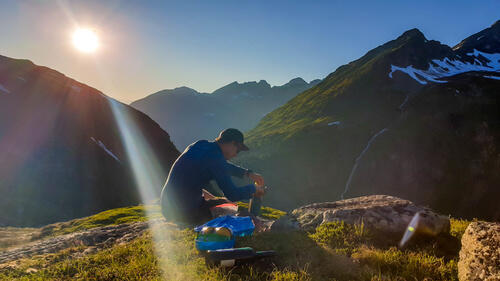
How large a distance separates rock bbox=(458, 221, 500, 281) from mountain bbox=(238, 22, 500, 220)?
2835 inches

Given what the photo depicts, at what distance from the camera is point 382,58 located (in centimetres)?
13988

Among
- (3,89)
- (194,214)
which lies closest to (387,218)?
(194,214)

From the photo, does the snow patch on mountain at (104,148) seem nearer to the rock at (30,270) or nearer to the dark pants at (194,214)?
the dark pants at (194,214)

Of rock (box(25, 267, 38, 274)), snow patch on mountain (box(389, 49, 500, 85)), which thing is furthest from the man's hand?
snow patch on mountain (box(389, 49, 500, 85))

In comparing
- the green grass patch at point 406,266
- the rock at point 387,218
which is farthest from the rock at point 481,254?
the rock at point 387,218

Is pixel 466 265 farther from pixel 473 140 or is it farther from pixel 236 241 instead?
pixel 473 140

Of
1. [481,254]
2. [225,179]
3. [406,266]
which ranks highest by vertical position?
[225,179]

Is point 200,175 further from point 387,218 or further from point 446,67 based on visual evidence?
point 446,67

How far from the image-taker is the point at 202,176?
24.7ft

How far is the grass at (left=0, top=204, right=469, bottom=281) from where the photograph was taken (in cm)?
457

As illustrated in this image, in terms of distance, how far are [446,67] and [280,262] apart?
187204mm

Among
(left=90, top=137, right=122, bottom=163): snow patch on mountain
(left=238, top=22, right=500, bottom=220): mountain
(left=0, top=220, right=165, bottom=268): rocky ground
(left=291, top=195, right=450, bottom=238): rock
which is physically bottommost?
(left=238, top=22, right=500, bottom=220): mountain

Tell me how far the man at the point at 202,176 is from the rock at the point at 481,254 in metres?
4.71

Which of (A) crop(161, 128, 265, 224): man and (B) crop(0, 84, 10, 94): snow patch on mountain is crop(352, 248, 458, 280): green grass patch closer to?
(A) crop(161, 128, 265, 224): man
